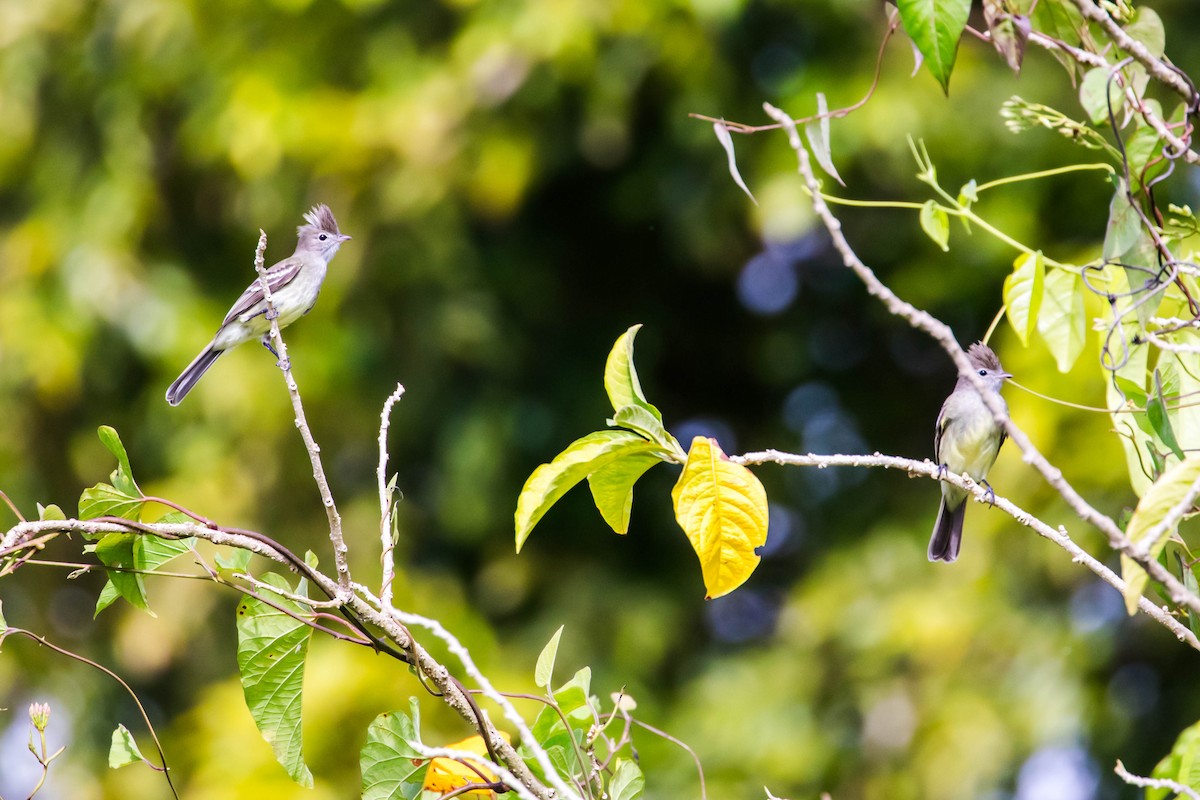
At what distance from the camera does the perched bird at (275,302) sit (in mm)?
4480

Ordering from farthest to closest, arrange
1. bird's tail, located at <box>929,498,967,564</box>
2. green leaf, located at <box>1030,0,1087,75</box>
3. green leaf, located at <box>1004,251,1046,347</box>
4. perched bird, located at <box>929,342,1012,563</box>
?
bird's tail, located at <box>929,498,967,564</box>, perched bird, located at <box>929,342,1012,563</box>, green leaf, located at <box>1030,0,1087,75</box>, green leaf, located at <box>1004,251,1046,347</box>

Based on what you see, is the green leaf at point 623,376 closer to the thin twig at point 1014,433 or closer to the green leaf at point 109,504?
the thin twig at point 1014,433

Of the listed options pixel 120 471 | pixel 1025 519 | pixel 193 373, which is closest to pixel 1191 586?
pixel 1025 519

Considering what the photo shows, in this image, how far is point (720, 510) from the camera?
1.85 meters

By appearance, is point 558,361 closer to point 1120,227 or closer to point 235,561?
point 235,561

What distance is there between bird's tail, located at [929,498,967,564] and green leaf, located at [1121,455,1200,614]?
366 cm

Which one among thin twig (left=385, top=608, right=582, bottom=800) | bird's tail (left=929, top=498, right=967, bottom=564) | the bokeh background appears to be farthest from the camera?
the bokeh background

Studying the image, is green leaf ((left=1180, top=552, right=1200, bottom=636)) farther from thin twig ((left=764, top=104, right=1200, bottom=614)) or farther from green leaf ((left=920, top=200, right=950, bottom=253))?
green leaf ((left=920, top=200, right=950, bottom=253))

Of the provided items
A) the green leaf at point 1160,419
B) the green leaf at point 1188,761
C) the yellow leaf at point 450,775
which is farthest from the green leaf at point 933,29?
the yellow leaf at point 450,775

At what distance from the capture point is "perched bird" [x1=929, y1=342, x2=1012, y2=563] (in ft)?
15.9

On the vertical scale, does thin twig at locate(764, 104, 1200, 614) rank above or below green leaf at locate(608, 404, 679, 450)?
above

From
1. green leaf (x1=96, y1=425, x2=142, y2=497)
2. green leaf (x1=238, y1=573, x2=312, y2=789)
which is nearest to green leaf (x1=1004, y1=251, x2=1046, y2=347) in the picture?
green leaf (x1=238, y1=573, x2=312, y2=789)

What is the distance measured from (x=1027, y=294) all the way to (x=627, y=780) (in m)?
0.95

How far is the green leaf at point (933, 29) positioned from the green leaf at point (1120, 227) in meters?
0.34
